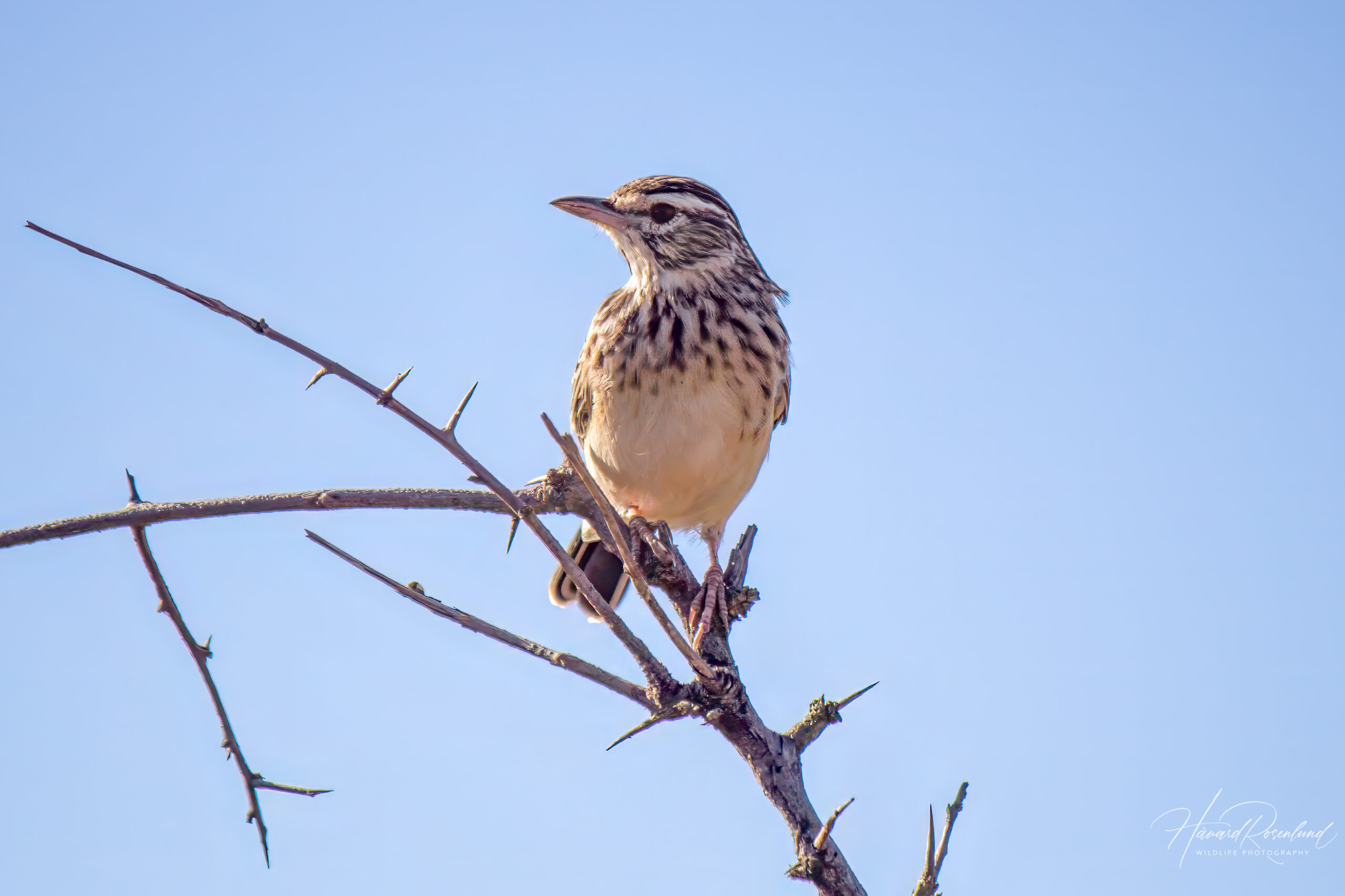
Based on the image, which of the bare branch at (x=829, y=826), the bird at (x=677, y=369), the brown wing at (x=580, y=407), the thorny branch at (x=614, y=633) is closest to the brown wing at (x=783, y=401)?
the bird at (x=677, y=369)

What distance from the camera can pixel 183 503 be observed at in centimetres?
348

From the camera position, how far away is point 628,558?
315 centimetres

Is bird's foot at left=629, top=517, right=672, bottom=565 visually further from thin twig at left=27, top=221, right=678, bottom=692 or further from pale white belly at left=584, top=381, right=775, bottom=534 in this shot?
thin twig at left=27, top=221, right=678, bottom=692

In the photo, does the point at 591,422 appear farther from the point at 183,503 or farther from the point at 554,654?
the point at 554,654

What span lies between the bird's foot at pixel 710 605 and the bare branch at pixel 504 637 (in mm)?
1459

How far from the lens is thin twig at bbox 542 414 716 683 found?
262 cm

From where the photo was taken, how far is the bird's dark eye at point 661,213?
6.44 m

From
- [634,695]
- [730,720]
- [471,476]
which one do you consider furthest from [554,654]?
[730,720]

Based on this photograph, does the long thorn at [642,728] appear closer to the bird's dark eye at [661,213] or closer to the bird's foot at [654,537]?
the bird's foot at [654,537]

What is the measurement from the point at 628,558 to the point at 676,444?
8.54 feet

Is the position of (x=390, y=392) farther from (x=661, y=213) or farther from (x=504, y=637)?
(x=661, y=213)

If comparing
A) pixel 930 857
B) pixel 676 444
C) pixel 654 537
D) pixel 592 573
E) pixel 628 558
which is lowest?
pixel 930 857

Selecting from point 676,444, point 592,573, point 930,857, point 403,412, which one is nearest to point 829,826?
point 930,857

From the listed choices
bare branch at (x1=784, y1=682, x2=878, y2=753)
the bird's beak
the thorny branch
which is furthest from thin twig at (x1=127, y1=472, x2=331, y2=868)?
the bird's beak
